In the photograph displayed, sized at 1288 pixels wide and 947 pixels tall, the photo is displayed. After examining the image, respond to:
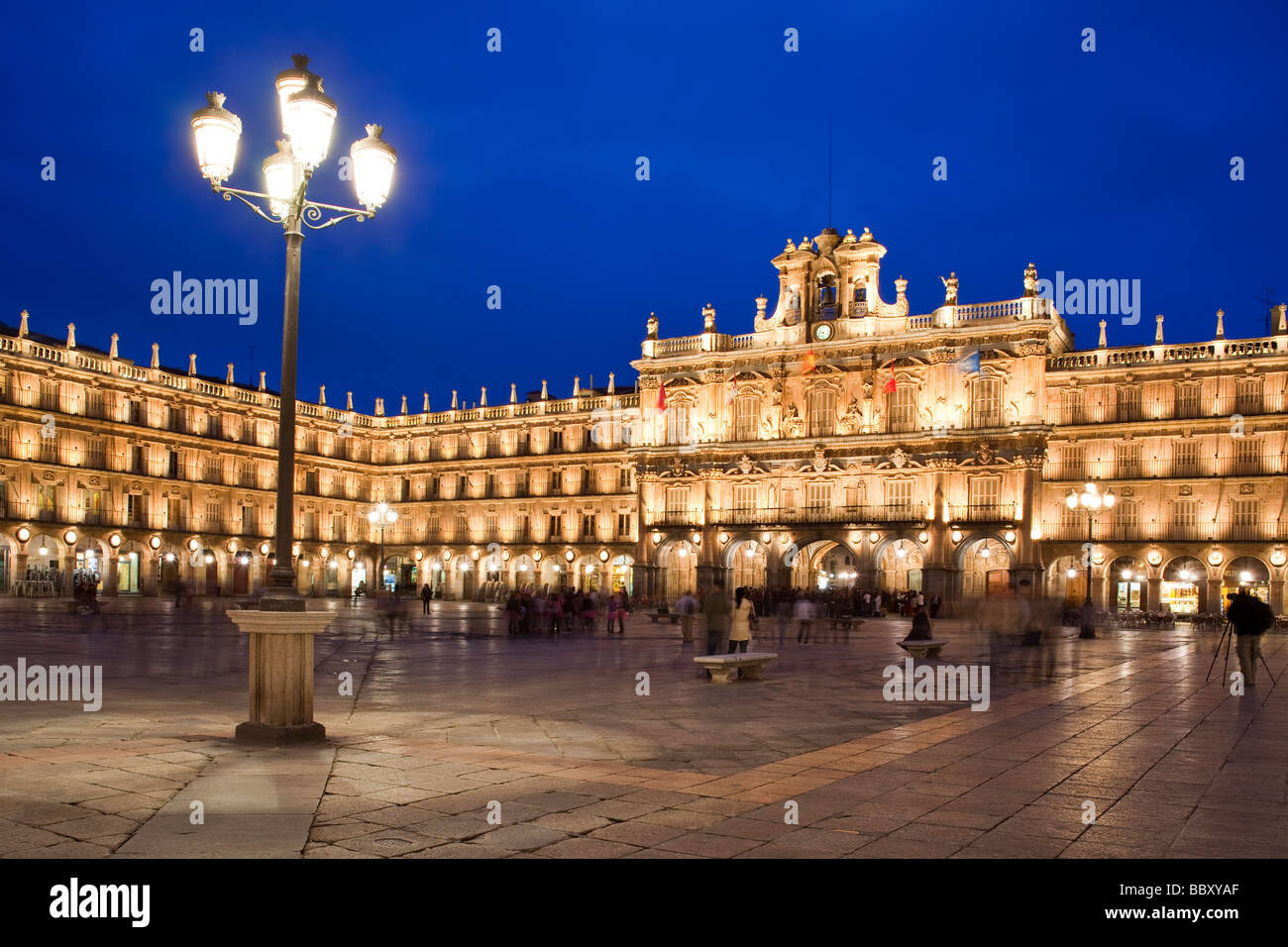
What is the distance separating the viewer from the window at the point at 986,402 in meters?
48.0

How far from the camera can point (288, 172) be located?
9.81 meters

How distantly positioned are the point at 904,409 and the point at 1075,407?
23.9ft

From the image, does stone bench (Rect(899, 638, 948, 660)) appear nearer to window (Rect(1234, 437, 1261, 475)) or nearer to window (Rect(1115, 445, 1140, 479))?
window (Rect(1115, 445, 1140, 479))

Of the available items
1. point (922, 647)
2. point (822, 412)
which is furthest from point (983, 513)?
point (922, 647)

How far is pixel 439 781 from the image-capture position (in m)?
7.86

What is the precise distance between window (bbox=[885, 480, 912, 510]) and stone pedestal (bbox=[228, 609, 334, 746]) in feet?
139

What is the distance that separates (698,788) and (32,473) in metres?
51.5

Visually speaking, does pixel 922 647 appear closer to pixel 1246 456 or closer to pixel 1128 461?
pixel 1128 461

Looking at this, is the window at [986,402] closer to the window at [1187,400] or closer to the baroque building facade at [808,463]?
the baroque building facade at [808,463]

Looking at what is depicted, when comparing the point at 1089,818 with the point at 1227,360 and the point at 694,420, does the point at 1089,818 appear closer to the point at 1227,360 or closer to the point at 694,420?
the point at 1227,360

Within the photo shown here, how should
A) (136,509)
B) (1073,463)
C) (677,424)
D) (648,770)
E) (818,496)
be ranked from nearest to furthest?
(648,770) → (1073,463) → (818,496) → (677,424) → (136,509)

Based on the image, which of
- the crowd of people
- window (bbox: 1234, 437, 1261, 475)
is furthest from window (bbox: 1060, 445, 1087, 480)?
the crowd of people

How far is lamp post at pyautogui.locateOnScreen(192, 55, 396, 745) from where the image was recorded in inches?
367

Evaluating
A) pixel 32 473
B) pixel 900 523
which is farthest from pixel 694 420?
pixel 32 473
